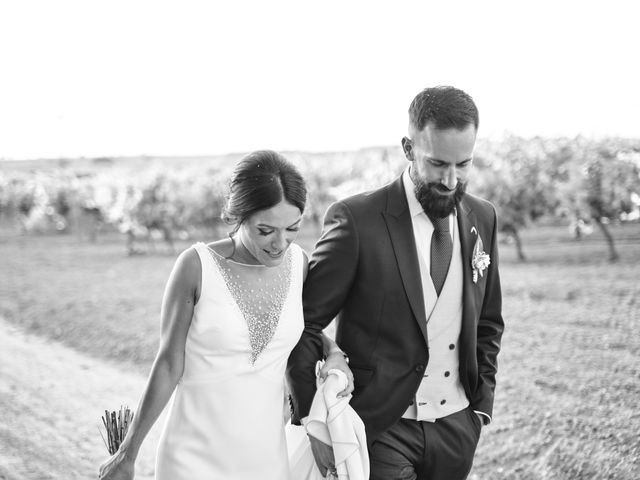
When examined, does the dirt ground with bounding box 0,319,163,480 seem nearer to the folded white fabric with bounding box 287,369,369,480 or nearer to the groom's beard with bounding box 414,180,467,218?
the folded white fabric with bounding box 287,369,369,480

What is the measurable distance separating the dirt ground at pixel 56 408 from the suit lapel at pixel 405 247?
4.40 metres

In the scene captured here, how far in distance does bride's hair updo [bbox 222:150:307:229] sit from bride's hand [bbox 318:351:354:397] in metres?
0.66

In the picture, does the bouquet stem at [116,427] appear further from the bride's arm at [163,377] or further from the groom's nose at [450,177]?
the groom's nose at [450,177]

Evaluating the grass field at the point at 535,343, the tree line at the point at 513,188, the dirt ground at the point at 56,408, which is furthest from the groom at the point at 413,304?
the dirt ground at the point at 56,408

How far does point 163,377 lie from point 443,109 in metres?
1.61

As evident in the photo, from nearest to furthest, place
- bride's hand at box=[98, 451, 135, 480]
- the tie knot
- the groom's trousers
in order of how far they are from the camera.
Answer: bride's hand at box=[98, 451, 135, 480], the groom's trousers, the tie knot

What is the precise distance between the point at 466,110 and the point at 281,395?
1508 mm

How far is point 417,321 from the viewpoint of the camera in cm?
297

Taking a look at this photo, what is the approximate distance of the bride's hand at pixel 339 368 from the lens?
2912 mm

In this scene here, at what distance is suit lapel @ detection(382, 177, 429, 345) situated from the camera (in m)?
2.98

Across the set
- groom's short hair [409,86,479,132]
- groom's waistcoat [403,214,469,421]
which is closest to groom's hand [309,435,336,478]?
groom's waistcoat [403,214,469,421]

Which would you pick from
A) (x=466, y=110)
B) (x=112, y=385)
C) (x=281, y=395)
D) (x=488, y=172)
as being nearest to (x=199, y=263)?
(x=281, y=395)

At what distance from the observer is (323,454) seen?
293cm

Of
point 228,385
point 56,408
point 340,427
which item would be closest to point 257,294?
point 228,385
